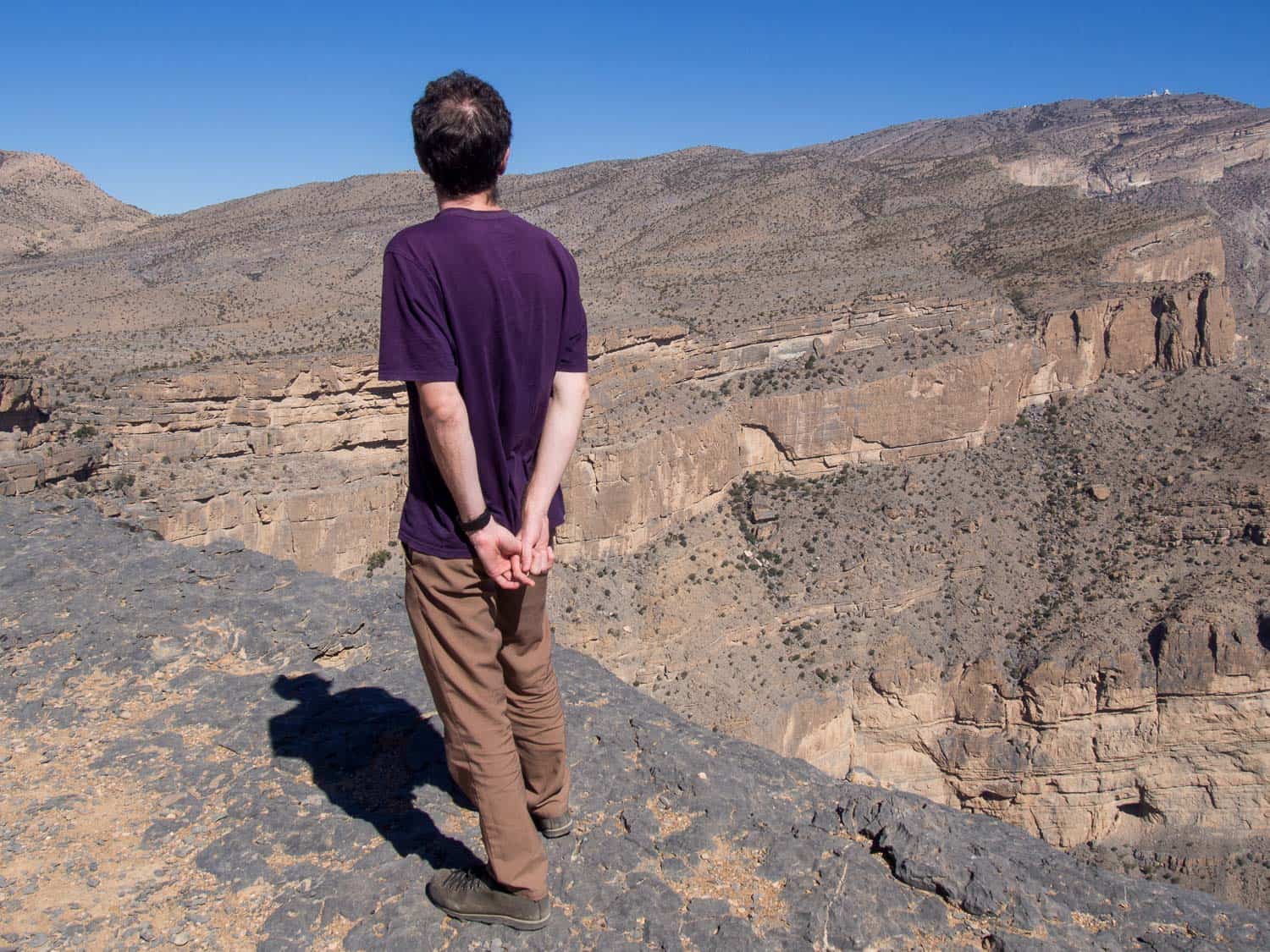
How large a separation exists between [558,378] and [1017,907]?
330 centimetres

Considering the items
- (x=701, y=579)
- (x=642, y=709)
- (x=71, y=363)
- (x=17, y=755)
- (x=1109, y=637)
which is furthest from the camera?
(x=701, y=579)

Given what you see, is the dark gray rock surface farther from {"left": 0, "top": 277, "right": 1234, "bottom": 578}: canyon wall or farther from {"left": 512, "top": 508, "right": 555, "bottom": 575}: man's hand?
{"left": 0, "top": 277, "right": 1234, "bottom": 578}: canyon wall

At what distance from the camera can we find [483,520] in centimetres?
372

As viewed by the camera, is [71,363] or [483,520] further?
[71,363]

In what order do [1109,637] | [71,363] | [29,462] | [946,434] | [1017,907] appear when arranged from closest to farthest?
[1017,907], [29,462], [71,363], [1109,637], [946,434]

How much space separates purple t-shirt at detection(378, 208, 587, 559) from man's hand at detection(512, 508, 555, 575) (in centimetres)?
11

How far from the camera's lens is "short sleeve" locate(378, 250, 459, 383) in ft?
11.5

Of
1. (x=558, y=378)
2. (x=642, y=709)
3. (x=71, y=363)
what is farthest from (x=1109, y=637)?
(x=71, y=363)

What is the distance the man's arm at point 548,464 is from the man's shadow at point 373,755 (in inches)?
68.7

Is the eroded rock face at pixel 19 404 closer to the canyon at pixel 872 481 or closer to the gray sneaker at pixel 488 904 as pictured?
the canyon at pixel 872 481

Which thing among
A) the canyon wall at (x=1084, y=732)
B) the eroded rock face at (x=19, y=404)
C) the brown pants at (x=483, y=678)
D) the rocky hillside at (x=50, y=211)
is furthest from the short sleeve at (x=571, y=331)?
the rocky hillside at (x=50, y=211)

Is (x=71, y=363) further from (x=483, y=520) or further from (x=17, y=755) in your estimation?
(x=483, y=520)

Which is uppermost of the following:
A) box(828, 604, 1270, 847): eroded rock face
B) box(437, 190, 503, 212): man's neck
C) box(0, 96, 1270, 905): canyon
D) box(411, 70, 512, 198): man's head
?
box(411, 70, 512, 198): man's head

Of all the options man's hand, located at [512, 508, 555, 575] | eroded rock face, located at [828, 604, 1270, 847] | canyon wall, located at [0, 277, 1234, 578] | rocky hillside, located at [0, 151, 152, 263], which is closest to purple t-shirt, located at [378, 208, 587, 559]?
man's hand, located at [512, 508, 555, 575]
